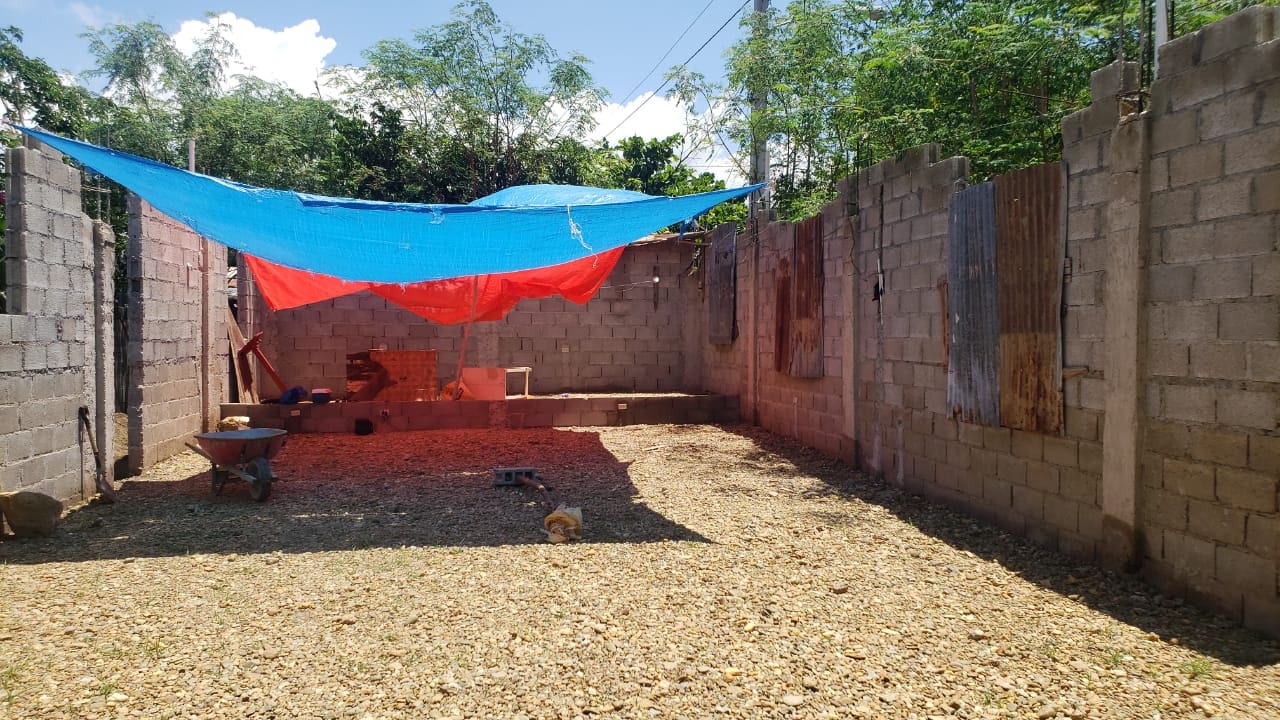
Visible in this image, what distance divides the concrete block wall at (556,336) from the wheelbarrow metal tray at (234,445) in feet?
14.1

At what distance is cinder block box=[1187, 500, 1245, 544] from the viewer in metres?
3.01

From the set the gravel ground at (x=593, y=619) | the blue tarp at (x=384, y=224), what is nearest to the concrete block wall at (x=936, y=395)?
the gravel ground at (x=593, y=619)

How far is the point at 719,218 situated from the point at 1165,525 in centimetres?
1273

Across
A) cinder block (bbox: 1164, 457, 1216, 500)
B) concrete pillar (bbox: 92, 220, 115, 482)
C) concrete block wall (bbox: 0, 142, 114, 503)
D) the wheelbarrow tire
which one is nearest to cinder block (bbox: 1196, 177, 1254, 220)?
cinder block (bbox: 1164, 457, 1216, 500)

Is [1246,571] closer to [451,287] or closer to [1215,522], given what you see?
[1215,522]

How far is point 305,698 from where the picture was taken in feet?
7.99

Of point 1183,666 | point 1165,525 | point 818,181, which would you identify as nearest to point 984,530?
point 1165,525

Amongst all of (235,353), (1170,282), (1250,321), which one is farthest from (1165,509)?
(235,353)

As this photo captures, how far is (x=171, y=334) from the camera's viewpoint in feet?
22.5

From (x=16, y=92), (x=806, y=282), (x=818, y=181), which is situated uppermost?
(x=16, y=92)

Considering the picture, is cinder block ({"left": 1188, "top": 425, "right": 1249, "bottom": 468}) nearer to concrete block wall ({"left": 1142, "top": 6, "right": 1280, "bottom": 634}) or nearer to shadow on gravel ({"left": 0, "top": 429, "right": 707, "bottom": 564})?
concrete block wall ({"left": 1142, "top": 6, "right": 1280, "bottom": 634})

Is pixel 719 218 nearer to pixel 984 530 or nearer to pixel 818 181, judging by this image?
pixel 818 181

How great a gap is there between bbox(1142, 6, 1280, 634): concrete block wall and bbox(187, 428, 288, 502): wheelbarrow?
5681 millimetres

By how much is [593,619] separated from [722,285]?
7.25m
